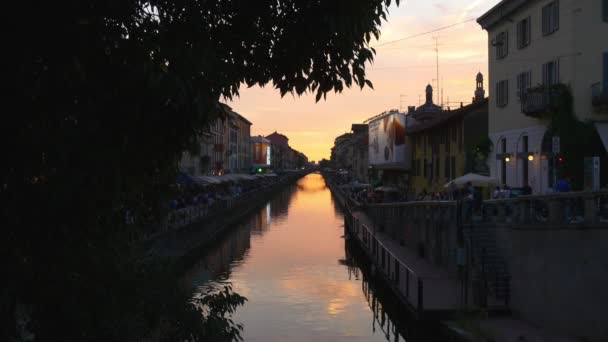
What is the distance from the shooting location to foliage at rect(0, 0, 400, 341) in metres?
4.90

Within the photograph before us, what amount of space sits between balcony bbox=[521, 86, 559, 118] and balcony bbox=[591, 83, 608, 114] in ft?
4.63

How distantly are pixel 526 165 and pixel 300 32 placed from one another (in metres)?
24.6

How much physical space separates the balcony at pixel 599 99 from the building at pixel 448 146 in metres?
10.9

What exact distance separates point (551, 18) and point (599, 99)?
4.44 metres

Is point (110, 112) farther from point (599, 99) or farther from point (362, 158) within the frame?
point (362, 158)

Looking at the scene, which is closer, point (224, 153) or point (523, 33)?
point (523, 33)

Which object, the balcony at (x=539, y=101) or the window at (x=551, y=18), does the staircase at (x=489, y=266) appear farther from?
the window at (x=551, y=18)

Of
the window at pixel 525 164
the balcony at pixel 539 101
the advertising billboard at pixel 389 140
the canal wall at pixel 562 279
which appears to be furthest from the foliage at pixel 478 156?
the advertising billboard at pixel 389 140

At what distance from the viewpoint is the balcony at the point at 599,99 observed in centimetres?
2272

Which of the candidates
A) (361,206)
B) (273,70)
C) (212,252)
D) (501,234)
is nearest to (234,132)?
(361,206)

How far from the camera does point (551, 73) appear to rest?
25.9 meters

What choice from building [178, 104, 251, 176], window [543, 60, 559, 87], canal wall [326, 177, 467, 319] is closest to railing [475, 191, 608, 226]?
canal wall [326, 177, 467, 319]

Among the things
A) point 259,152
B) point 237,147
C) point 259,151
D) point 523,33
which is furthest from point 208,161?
point 259,152

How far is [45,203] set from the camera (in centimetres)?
500
